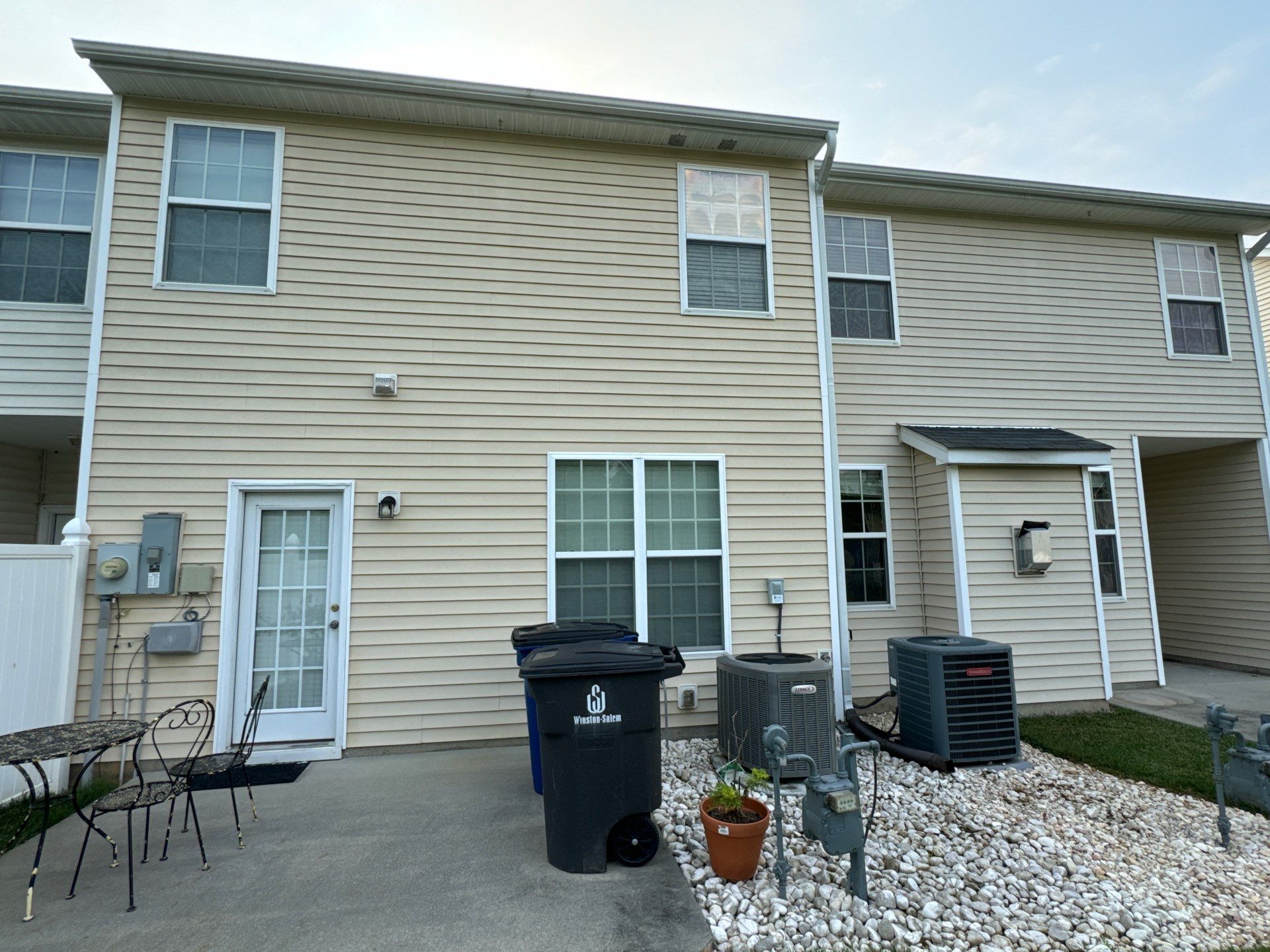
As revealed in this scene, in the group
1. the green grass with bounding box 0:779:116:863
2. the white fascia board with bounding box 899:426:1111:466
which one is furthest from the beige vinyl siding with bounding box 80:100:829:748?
the white fascia board with bounding box 899:426:1111:466

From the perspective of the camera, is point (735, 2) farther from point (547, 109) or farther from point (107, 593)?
point (107, 593)

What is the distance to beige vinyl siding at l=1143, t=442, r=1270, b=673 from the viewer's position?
22.6 ft

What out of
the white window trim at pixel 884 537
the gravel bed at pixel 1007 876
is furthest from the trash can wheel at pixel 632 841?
the white window trim at pixel 884 537

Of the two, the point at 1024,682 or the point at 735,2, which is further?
the point at 735,2

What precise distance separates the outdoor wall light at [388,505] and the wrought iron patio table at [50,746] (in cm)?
185

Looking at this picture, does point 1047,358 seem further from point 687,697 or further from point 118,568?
point 118,568

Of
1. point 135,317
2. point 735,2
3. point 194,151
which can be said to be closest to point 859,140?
point 735,2

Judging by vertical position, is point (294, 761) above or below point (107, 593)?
below

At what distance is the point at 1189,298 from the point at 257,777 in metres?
10.1

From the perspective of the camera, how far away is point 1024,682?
5.30 m

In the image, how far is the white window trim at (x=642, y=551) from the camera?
15.4 feet

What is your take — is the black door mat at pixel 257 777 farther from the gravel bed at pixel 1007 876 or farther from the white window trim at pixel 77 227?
the white window trim at pixel 77 227

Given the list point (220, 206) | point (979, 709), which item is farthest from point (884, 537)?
point (220, 206)

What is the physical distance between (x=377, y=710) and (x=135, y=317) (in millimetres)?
3304
